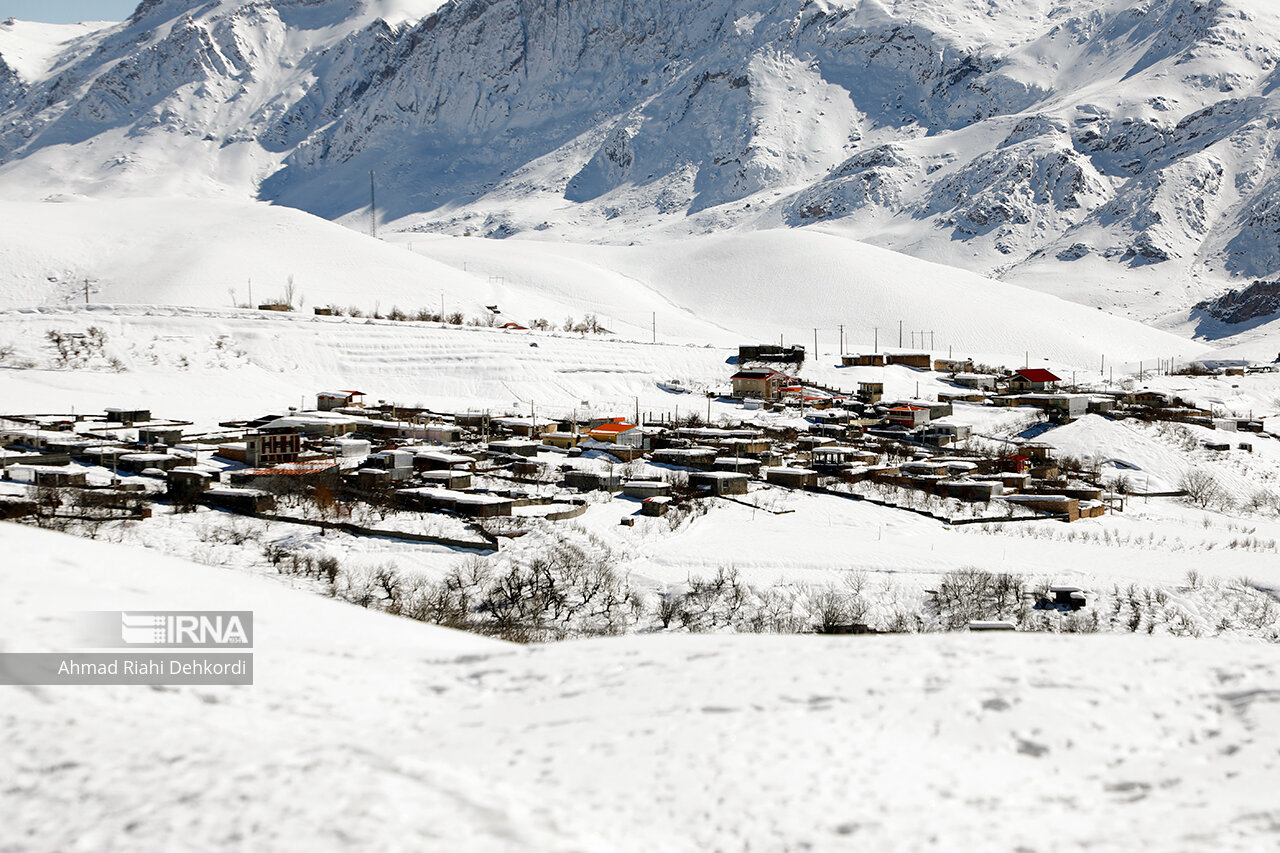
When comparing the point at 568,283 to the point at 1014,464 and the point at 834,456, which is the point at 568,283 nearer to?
the point at 834,456

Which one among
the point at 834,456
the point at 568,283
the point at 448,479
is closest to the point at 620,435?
the point at 834,456

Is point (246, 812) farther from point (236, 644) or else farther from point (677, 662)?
point (677, 662)

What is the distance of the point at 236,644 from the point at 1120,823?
A: 5.21 metres

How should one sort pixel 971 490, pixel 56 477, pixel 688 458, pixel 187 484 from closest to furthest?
pixel 187 484
pixel 56 477
pixel 971 490
pixel 688 458

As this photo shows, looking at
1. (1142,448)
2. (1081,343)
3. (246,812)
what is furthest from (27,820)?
(1081,343)

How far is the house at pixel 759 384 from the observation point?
61.3 metres

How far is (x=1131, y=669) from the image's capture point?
6484 mm

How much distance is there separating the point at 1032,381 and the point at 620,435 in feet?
120

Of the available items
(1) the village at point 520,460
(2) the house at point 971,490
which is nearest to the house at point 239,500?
(1) the village at point 520,460

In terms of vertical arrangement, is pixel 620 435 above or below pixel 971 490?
above

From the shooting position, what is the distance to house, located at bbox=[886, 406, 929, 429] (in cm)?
5014

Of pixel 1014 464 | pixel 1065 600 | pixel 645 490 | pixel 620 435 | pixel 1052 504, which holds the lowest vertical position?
pixel 1065 600

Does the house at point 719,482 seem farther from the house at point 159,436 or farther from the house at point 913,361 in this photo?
the house at point 913,361

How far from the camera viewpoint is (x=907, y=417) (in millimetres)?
51250
